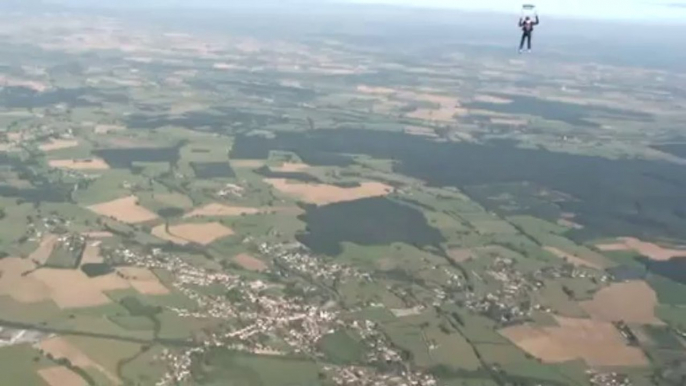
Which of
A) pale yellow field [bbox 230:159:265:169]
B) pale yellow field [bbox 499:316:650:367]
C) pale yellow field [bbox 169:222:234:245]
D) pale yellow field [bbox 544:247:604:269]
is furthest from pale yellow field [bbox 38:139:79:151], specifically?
pale yellow field [bbox 499:316:650:367]

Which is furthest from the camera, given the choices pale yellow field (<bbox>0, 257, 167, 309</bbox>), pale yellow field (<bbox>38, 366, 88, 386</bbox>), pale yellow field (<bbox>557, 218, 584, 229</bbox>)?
pale yellow field (<bbox>557, 218, 584, 229</bbox>)

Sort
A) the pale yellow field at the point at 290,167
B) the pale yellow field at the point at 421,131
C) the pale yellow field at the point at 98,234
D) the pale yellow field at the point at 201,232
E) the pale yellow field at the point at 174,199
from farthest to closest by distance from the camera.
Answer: the pale yellow field at the point at 421,131 → the pale yellow field at the point at 290,167 → the pale yellow field at the point at 174,199 → the pale yellow field at the point at 201,232 → the pale yellow field at the point at 98,234

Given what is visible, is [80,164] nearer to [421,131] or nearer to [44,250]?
[44,250]

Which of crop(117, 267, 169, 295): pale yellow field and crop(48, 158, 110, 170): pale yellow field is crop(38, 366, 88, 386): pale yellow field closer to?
crop(117, 267, 169, 295): pale yellow field

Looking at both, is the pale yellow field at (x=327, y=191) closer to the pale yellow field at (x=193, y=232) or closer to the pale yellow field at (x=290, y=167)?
the pale yellow field at (x=290, y=167)

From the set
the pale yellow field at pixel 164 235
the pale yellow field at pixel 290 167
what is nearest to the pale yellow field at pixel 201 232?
the pale yellow field at pixel 164 235

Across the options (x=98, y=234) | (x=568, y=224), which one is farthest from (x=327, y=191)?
(x=98, y=234)

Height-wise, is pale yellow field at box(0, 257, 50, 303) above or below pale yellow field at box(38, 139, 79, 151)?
below
